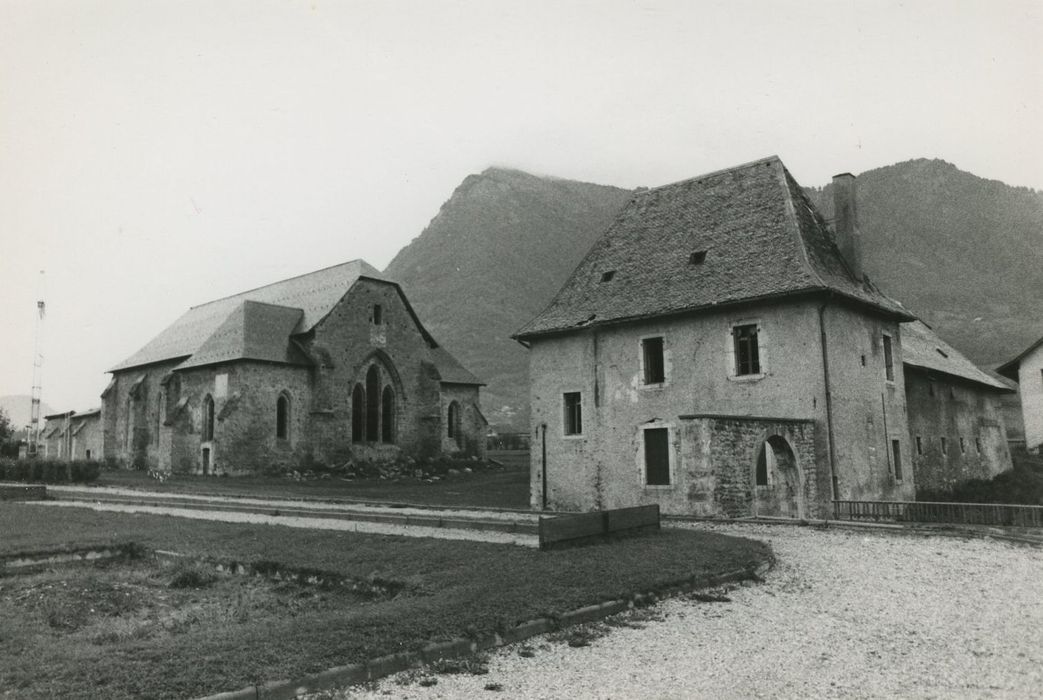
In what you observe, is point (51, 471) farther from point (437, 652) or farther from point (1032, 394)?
point (1032, 394)

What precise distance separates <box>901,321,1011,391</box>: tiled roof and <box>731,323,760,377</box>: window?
306 inches

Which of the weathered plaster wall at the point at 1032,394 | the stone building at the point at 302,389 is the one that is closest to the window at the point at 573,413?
the stone building at the point at 302,389

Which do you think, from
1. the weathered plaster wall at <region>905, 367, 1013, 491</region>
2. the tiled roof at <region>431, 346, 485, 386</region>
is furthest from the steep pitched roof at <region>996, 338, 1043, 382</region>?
the tiled roof at <region>431, 346, 485, 386</region>

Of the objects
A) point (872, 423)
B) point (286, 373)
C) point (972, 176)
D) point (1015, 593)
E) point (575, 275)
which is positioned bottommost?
point (1015, 593)

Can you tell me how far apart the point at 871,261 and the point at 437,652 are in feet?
356

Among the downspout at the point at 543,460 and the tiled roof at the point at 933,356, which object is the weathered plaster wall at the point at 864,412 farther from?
the downspout at the point at 543,460

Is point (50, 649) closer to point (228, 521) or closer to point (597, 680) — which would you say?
point (597, 680)

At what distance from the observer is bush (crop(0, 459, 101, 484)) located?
3095 centimetres

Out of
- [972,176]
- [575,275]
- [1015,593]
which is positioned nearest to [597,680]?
[1015,593]

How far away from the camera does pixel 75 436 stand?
5431 centimetres

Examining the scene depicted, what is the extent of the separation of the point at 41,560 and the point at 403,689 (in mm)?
8655

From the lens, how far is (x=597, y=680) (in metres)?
6.10

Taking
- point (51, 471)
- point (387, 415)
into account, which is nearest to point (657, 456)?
point (387, 415)

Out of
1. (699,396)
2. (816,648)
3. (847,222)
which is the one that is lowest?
(816,648)
